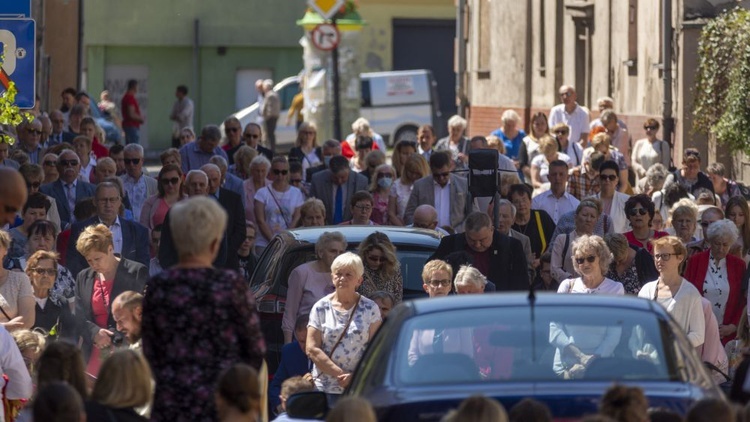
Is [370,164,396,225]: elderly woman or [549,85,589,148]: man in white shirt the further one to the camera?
[549,85,589,148]: man in white shirt

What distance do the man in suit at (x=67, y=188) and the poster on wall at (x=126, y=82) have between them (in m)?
36.4

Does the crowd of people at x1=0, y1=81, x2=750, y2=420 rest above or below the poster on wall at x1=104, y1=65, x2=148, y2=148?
below

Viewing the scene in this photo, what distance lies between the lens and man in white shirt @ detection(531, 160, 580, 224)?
17.3 metres

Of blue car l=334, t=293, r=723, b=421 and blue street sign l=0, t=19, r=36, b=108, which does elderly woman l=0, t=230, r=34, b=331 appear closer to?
blue street sign l=0, t=19, r=36, b=108

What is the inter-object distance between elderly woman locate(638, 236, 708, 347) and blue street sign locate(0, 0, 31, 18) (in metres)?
4.92

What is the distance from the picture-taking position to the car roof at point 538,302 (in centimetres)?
786

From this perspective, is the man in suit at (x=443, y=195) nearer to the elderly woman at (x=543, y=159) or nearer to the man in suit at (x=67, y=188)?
the man in suit at (x=67, y=188)

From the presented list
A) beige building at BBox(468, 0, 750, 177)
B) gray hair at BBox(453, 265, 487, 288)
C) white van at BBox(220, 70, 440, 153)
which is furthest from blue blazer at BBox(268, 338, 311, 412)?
white van at BBox(220, 70, 440, 153)

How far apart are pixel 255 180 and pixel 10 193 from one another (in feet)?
36.6

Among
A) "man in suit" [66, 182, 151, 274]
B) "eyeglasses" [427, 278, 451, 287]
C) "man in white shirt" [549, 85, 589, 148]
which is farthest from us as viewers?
"man in white shirt" [549, 85, 589, 148]

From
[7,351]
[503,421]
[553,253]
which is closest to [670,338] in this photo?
[503,421]

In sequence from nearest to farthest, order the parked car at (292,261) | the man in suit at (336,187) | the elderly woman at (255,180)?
1. the parked car at (292,261)
2. the elderly woman at (255,180)
3. the man in suit at (336,187)

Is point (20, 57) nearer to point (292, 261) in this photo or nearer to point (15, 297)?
point (15, 297)

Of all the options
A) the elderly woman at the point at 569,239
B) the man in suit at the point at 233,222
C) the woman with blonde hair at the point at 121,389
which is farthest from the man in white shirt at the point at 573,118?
the woman with blonde hair at the point at 121,389
